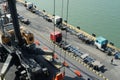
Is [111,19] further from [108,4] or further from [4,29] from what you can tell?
[4,29]

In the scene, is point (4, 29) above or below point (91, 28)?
above

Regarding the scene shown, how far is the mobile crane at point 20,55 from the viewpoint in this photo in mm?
35125

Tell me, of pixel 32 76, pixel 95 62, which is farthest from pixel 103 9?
pixel 32 76

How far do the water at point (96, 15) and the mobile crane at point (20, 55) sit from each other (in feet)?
73.1

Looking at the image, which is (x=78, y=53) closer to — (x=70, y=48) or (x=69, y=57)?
(x=69, y=57)

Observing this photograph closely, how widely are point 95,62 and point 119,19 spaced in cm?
2850

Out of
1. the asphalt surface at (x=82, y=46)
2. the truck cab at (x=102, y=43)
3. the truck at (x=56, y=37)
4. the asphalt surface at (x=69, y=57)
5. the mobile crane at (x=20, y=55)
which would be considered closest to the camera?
the mobile crane at (x=20, y=55)

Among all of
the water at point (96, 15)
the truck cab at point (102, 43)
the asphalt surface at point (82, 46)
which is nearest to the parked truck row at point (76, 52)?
the asphalt surface at point (82, 46)

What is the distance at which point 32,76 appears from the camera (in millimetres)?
34719

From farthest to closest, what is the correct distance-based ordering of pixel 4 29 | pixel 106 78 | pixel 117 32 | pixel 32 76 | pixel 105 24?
pixel 105 24 < pixel 117 32 < pixel 4 29 < pixel 106 78 < pixel 32 76

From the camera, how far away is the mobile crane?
35.1m

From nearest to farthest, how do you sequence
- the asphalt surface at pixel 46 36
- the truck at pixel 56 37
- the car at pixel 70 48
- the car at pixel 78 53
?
the asphalt surface at pixel 46 36, the car at pixel 78 53, the car at pixel 70 48, the truck at pixel 56 37

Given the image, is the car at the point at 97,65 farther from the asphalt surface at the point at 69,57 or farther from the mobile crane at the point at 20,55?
the mobile crane at the point at 20,55

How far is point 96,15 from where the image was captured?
226 feet
